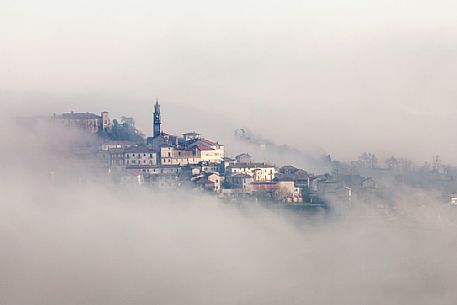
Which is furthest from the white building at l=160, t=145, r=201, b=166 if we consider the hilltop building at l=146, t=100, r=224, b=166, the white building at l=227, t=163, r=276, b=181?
the white building at l=227, t=163, r=276, b=181

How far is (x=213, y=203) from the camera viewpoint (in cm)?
1948

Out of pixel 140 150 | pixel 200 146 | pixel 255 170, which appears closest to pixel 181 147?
pixel 200 146

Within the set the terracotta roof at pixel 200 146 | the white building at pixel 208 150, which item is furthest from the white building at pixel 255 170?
the terracotta roof at pixel 200 146

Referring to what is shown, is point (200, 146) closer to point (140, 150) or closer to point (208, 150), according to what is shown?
point (208, 150)

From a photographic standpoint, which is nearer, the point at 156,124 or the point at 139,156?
the point at 139,156

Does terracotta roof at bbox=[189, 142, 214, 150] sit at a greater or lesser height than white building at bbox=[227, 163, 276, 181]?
greater

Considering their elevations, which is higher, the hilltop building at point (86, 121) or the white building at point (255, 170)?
the hilltop building at point (86, 121)

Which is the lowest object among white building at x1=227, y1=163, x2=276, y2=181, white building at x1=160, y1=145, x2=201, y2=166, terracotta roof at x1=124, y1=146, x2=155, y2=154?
white building at x1=227, y1=163, x2=276, y2=181

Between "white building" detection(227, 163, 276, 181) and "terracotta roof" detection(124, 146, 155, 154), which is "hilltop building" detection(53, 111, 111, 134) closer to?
"terracotta roof" detection(124, 146, 155, 154)

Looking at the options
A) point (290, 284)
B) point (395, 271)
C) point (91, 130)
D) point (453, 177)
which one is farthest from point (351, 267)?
point (91, 130)

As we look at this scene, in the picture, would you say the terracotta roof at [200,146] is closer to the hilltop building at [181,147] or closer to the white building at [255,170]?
the hilltop building at [181,147]

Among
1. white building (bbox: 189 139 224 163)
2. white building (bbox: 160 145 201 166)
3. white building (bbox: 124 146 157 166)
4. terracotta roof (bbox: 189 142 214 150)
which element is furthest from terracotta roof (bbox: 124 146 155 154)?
terracotta roof (bbox: 189 142 214 150)

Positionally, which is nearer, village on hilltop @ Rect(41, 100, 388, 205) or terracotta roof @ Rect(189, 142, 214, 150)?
village on hilltop @ Rect(41, 100, 388, 205)

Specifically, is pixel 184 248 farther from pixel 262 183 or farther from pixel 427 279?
pixel 262 183
